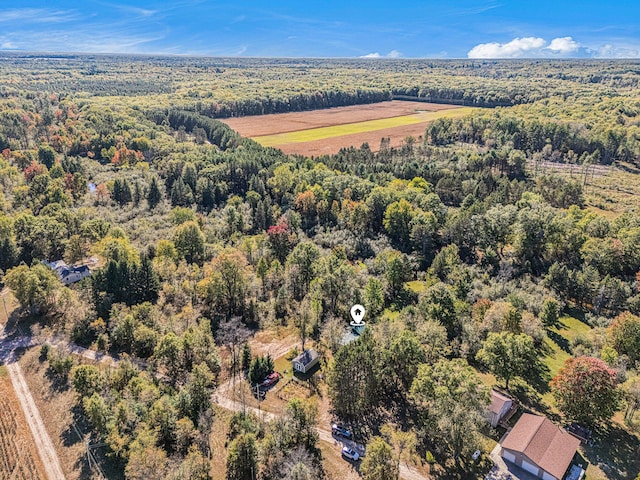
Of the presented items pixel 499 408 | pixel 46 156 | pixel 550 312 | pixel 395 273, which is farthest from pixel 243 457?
pixel 46 156

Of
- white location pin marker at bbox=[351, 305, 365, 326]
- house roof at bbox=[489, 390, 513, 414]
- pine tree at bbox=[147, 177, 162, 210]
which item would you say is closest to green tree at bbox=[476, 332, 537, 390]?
house roof at bbox=[489, 390, 513, 414]

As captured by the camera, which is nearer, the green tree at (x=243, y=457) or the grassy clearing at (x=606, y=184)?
the green tree at (x=243, y=457)

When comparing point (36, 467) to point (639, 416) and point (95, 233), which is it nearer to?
point (95, 233)

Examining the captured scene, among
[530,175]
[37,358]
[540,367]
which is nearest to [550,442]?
[540,367]

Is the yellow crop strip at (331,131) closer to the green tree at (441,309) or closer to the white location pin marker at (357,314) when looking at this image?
the white location pin marker at (357,314)

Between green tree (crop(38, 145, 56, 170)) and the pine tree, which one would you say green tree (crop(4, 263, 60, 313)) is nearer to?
the pine tree

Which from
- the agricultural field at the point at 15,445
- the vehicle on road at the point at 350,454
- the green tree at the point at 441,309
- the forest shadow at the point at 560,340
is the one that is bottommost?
the agricultural field at the point at 15,445

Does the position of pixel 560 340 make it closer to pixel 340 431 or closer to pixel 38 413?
pixel 340 431

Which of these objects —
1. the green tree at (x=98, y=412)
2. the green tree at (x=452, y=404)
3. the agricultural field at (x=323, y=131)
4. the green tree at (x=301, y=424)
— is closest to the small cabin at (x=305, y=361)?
the green tree at (x=301, y=424)
